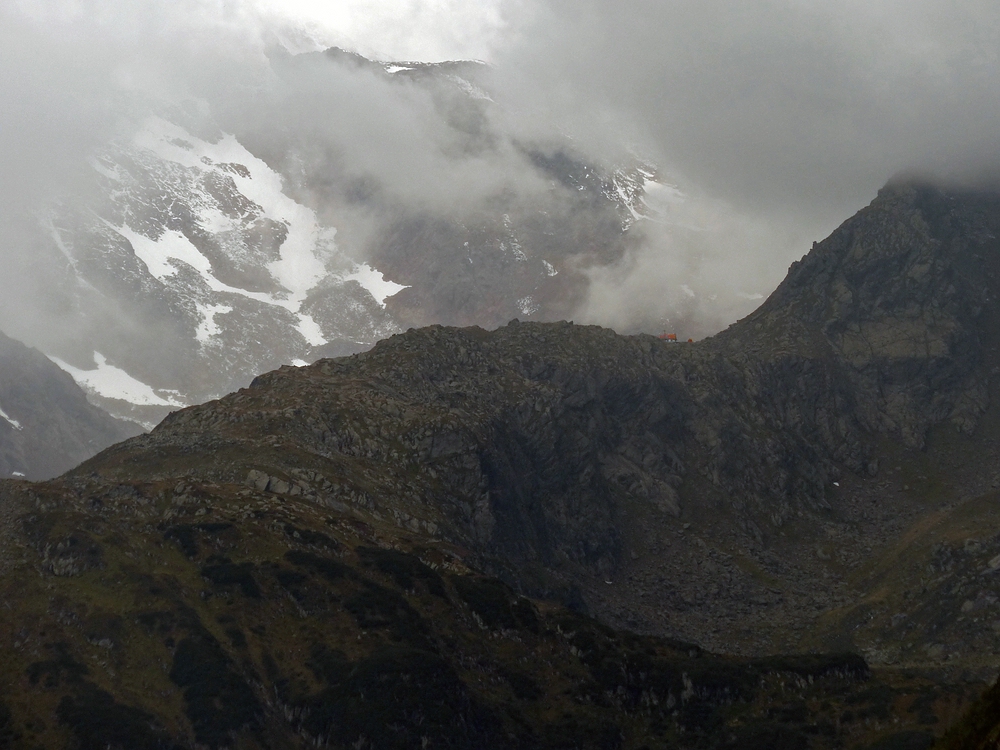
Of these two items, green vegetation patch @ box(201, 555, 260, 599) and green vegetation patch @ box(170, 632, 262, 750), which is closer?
green vegetation patch @ box(170, 632, 262, 750)

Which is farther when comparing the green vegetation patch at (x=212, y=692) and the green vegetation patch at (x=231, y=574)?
the green vegetation patch at (x=231, y=574)

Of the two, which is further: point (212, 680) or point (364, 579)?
point (364, 579)

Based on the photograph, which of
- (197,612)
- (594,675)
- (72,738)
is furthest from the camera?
(594,675)

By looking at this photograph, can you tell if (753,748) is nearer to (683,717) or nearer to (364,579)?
(683,717)

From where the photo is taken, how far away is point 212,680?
163 metres

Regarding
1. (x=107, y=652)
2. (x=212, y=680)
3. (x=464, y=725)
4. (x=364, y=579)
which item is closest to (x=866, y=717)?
(x=464, y=725)

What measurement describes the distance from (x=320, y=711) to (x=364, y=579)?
1355 inches

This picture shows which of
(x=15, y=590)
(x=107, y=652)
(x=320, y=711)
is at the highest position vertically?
(x=15, y=590)

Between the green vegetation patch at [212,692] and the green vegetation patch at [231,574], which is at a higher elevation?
the green vegetation patch at [231,574]

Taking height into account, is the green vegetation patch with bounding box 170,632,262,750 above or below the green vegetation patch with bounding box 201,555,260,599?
below

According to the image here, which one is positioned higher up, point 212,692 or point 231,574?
point 231,574

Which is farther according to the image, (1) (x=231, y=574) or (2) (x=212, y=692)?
(1) (x=231, y=574)

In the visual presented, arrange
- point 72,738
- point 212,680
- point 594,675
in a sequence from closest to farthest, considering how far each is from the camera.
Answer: point 72,738, point 212,680, point 594,675

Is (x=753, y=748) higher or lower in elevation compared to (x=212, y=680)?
lower
